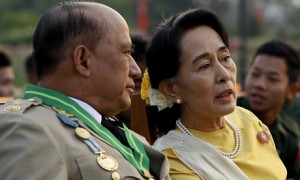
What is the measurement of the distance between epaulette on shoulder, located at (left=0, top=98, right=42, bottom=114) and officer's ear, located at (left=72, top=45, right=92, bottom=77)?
0.17 meters

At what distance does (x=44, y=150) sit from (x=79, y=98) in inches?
12.2

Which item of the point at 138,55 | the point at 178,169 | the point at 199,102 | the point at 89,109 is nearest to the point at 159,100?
the point at 199,102

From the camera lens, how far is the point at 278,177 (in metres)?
3.29

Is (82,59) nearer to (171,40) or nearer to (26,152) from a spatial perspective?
(26,152)

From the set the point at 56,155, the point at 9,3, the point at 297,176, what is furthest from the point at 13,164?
the point at 9,3

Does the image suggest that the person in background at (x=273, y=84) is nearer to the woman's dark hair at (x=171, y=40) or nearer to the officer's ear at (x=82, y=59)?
the woman's dark hair at (x=171, y=40)

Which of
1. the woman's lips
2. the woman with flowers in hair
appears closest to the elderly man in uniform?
the woman with flowers in hair

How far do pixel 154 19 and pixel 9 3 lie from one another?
7.32 metres

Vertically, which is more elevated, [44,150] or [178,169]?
[44,150]

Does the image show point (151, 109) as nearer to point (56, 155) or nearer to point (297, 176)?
point (56, 155)

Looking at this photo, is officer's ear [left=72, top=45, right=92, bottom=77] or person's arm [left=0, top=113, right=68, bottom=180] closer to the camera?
person's arm [left=0, top=113, right=68, bottom=180]

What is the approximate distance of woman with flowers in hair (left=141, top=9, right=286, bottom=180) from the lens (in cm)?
318

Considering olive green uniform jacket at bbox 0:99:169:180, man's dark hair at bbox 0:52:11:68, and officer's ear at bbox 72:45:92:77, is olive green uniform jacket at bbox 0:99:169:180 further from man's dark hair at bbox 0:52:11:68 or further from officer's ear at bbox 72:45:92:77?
man's dark hair at bbox 0:52:11:68

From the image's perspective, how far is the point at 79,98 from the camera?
2.77 metres
